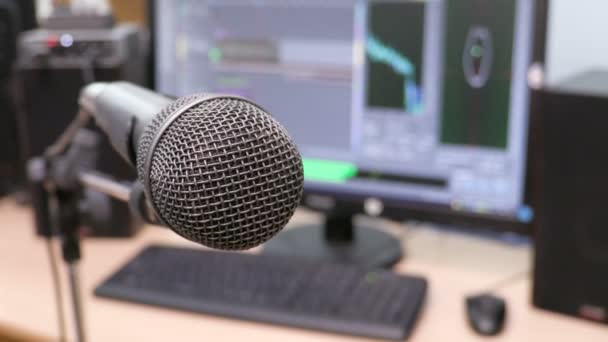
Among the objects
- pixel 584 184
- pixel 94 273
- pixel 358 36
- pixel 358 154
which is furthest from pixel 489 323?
pixel 94 273

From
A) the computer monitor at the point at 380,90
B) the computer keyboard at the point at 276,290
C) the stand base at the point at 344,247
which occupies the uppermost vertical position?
the computer monitor at the point at 380,90

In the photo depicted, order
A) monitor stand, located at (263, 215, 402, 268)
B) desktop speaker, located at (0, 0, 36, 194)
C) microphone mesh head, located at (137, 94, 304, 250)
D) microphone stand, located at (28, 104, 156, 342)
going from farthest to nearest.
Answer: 1. desktop speaker, located at (0, 0, 36, 194)
2. monitor stand, located at (263, 215, 402, 268)
3. microphone stand, located at (28, 104, 156, 342)
4. microphone mesh head, located at (137, 94, 304, 250)

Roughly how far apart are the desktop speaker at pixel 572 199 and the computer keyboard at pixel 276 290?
0.16 meters

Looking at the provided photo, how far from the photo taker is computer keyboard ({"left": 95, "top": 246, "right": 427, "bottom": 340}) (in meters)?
0.86

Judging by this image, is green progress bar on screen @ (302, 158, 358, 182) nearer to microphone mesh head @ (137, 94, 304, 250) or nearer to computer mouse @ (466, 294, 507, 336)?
computer mouse @ (466, 294, 507, 336)

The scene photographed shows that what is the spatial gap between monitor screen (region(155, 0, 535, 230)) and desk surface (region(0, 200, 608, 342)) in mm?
104

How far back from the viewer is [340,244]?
3.71 feet

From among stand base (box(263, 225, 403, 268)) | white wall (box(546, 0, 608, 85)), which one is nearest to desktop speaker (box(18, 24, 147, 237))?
stand base (box(263, 225, 403, 268))

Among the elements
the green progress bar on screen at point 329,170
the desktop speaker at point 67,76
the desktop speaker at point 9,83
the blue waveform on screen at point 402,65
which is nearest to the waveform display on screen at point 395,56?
the blue waveform on screen at point 402,65

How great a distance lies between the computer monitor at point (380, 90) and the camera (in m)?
0.94

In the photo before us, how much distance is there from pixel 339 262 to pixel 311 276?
100mm

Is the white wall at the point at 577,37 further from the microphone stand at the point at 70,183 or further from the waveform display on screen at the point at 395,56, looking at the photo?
the microphone stand at the point at 70,183

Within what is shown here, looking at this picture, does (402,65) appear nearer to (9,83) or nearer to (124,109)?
(124,109)

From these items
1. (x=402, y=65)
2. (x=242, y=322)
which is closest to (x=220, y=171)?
(x=242, y=322)
